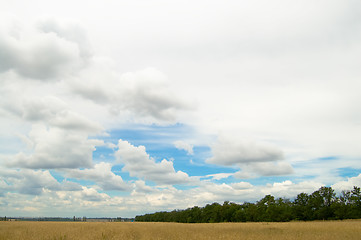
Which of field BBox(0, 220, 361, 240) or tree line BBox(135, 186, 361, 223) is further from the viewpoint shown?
tree line BBox(135, 186, 361, 223)

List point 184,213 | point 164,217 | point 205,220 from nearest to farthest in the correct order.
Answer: point 205,220 → point 184,213 → point 164,217

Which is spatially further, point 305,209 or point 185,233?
point 305,209

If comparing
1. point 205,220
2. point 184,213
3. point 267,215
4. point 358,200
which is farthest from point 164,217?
point 358,200

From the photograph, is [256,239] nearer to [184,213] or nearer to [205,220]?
[205,220]

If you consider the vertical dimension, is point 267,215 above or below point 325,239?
below

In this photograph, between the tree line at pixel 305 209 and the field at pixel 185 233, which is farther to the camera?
the tree line at pixel 305 209

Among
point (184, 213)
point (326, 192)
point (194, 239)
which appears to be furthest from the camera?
point (184, 213)

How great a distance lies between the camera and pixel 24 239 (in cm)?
1900

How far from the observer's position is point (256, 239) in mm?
19016

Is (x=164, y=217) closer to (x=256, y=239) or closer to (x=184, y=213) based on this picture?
(x=184, y=213)

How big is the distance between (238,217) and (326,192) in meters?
25.8

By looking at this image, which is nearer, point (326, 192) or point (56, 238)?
point (56, 238)

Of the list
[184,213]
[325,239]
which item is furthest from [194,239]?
[184,213]

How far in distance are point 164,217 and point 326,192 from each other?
299 feet
